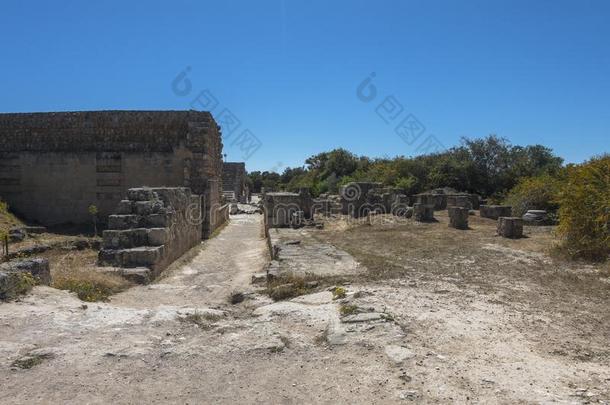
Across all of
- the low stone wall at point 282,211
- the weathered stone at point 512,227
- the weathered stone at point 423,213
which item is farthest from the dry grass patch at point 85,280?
the weathered stone at point 423,213

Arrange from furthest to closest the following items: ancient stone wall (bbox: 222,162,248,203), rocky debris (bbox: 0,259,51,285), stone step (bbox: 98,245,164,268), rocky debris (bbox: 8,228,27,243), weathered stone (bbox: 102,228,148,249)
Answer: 1. ancient stone wall (bbox: 222,162,248,203)
2. rocky debris (bbox: 8,228,27,243)
3. weathered stone (bbox: 102,228,148,249)
4. stone step (bbox: 98,245,164,268)
5. rocky debris (bbox: 0,259,51,285)

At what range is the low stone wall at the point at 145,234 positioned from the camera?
816 cm

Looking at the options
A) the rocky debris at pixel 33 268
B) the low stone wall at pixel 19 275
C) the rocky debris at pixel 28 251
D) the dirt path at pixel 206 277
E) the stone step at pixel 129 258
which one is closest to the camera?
the low stone wall at pixel 19 275

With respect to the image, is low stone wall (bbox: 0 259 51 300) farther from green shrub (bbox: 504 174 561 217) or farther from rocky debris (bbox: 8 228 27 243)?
green shrub (bbox: 504 174 561 217)

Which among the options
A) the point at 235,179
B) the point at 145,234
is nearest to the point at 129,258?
the point at 145,234

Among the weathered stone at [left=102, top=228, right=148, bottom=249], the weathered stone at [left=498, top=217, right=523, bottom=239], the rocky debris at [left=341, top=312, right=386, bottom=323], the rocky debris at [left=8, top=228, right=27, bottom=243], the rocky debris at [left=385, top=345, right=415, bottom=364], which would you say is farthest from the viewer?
the weathered stone at [left=498, top=217, right=523, bottom=239]

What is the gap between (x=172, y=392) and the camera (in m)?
3.38

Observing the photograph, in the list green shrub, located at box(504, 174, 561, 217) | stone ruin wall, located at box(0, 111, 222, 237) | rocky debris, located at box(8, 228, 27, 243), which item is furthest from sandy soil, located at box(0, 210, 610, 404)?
green shrub, located at box(504, 174, 561, 217)

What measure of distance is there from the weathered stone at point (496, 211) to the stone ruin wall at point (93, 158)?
10.7 m

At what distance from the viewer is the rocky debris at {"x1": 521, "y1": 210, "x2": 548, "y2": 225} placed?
627 inches

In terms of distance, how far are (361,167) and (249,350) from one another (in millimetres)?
32285

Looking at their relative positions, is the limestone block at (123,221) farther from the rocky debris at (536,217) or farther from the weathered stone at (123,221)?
the rocky debris at (536,217)

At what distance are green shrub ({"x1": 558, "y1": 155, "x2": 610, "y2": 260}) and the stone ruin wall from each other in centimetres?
1008

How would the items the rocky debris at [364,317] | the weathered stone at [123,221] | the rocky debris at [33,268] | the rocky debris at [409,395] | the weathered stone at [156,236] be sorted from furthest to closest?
the weathered stone at [123,221], the weathered stone at [156,236], the rocky debris at [33,268], the rocky debris at [364,317], the rocky debris at [409,395]
